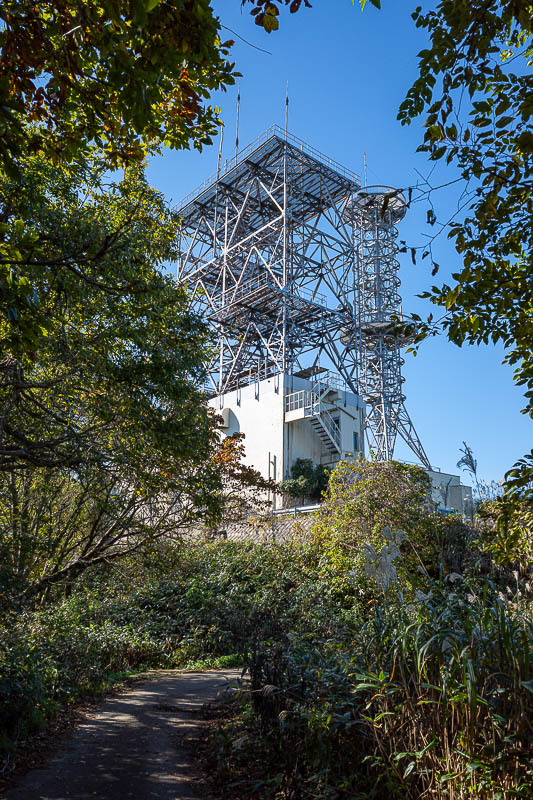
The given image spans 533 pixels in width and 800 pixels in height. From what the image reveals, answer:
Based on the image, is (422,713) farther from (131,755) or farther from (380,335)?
(380,335)

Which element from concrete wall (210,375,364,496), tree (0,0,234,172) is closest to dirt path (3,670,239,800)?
tree (0,0,234,172)

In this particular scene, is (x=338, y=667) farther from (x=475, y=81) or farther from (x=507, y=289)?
(x=475, y=81)

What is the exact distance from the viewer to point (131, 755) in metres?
6.20

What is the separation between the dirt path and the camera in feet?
17.0

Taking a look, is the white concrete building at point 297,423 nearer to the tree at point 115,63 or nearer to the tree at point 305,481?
the tree at point 305,481

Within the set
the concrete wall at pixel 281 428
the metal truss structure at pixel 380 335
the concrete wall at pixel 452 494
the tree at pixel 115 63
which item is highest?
the metal truss structure at pixel 380 335

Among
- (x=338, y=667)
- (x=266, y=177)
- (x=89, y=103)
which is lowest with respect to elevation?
(x=338, y=667)

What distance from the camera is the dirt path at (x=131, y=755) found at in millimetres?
5188

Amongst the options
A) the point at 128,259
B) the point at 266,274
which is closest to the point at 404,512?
the point at 128,259

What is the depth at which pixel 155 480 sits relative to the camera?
7.96 meters

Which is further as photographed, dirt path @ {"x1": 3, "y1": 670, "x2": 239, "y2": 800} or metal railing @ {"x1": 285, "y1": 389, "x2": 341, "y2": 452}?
metal railing @ {"x1": 285, "y1": 389, "x2": 341, "y2": 452}

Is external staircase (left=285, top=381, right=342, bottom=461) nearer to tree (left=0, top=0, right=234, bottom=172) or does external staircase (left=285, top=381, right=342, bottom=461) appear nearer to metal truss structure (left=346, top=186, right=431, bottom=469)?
metal truss structure (left=346, top=186, right=431, bottom=469)

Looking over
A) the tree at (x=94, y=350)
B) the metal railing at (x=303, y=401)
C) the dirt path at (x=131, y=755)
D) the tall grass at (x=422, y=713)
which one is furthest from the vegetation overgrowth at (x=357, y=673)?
the metal railing at (x=303, y=401)

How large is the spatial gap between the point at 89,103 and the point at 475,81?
290 cm
